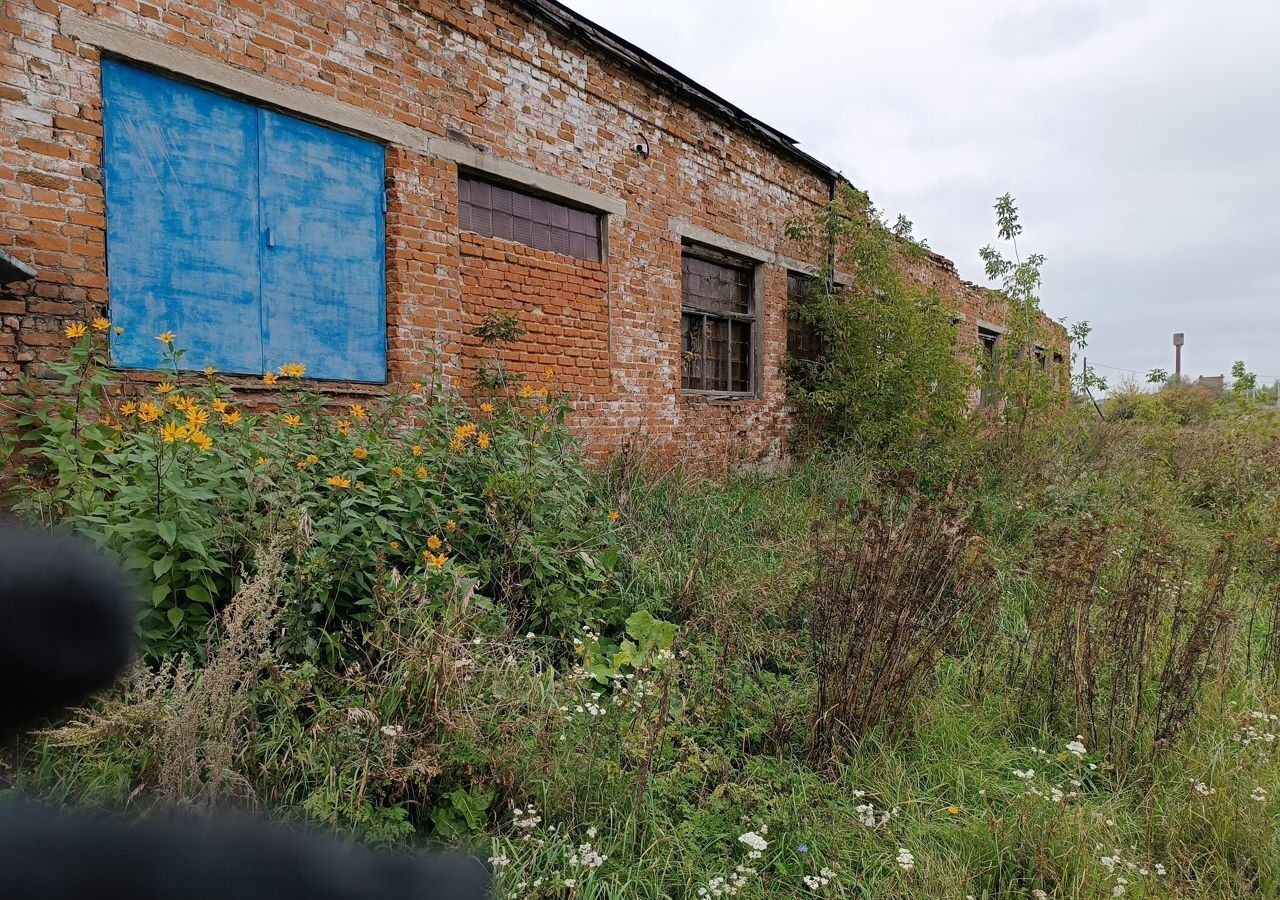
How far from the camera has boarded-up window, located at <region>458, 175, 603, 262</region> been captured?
6324 millimetres

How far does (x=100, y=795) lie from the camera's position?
2.25m

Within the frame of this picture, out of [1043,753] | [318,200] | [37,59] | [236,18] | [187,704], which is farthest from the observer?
[318,200]

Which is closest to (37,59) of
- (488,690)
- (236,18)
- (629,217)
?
(236,18)

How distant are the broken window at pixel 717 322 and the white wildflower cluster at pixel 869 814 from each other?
600 cm

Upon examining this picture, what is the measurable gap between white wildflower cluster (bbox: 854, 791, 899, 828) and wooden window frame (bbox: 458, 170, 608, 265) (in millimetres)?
5145

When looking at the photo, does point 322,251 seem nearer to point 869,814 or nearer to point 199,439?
point 199,439

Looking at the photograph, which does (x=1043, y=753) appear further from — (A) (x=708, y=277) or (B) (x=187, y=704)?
(A) (x=708, y=277)

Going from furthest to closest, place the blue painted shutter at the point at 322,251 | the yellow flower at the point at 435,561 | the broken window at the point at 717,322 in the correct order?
the broken window at the point at 717,322 < the blue painted shutter at the point at 322,251 < the yellow flower at the point at 435,561

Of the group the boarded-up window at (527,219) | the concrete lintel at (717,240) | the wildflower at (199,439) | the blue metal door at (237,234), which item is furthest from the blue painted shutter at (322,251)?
the concrete lintel at (717,240)

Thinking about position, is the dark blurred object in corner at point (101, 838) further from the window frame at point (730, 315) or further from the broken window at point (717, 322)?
the broken window at point (717, 322)

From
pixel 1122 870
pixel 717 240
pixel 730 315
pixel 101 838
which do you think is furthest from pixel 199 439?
pixel 730 315

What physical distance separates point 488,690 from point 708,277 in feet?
22.3

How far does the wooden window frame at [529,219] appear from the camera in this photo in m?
6.33

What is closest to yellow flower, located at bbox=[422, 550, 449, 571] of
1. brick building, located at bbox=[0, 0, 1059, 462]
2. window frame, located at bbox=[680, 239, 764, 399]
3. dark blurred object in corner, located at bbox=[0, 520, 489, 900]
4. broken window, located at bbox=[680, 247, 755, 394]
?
brick building, located at bbox=[0, 0, 1059, 462]
